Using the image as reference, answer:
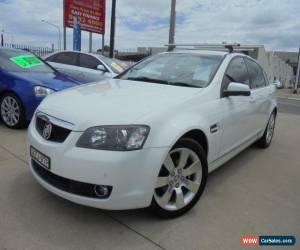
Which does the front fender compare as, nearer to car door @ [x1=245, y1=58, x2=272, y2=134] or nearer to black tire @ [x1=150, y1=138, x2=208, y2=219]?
black tire @ [x1=150, y1=138, x2=208, y2=219]

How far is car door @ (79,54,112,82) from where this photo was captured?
28.3 feet

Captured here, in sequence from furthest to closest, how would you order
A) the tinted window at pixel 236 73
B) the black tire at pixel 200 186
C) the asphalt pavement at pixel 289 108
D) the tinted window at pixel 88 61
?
the asphalt pavement at pixel 289 108, the tinted window at pixel 88 61, the tinted window at pixel 236 73, the black tire at pixel 200 186

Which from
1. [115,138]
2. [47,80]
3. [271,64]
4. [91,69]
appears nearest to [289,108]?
[91,69]

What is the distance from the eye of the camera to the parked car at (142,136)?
245 centimetres

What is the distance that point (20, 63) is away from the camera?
6074 mm

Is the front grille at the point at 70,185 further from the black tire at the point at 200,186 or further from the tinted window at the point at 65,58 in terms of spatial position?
the tinted window at the point at 65,58

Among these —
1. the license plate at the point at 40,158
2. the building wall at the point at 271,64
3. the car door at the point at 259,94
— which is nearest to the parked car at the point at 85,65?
the building wall at the point at 271,64

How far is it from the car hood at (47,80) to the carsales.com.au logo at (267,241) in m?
4.02

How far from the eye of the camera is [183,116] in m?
2.84

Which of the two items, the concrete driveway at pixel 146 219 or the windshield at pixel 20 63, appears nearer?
the concrete driveway at pixel 146 219

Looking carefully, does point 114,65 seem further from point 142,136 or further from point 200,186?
point 142,136

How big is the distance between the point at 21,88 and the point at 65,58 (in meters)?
4.49

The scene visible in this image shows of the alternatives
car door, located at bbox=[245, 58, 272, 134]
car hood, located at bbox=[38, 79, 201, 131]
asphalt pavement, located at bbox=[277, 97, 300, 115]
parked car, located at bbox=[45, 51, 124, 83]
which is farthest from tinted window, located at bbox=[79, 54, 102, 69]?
asphalt pavement, located at bbox=[277, 97, 300, 115]

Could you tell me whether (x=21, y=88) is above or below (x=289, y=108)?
above
